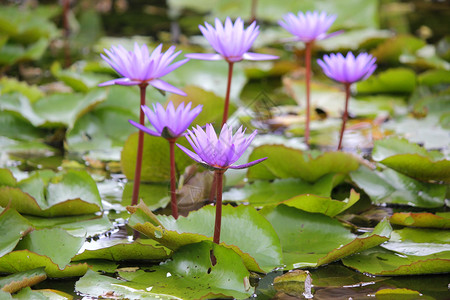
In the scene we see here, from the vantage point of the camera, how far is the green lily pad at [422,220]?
1417 mm

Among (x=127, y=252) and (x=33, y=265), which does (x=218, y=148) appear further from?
(x=33, y=265)

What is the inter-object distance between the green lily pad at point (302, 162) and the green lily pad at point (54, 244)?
0.67 metres

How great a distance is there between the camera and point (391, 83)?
2.76 metres

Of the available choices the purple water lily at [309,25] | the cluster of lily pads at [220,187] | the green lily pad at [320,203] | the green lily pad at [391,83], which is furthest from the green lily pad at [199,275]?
the green lily pad at [391,83]

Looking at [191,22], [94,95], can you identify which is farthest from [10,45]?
[191,22]

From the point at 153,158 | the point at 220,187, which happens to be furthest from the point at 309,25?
the point at 220,187

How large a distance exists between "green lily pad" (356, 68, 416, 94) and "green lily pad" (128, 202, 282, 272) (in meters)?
1.68

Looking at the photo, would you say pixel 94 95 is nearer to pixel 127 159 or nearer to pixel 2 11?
pixel 127 159

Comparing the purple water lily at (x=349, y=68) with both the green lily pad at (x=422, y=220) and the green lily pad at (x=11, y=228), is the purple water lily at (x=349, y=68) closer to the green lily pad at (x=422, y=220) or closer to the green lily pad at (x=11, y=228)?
the green lily pad at (x=422, y=220)

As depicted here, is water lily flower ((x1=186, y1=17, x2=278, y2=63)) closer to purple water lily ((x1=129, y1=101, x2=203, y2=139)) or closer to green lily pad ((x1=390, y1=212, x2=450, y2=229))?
purple water lily ((x1=129, y1=101, x2=203, y2=139))

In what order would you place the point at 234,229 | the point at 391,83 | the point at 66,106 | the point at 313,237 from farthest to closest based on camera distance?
1. the point at 391,83
2. the point at 66,106
3. the point at 313,237
4. the point at 234,229

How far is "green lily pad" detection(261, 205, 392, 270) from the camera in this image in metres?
1.28

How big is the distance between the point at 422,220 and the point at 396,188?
0.86 ft

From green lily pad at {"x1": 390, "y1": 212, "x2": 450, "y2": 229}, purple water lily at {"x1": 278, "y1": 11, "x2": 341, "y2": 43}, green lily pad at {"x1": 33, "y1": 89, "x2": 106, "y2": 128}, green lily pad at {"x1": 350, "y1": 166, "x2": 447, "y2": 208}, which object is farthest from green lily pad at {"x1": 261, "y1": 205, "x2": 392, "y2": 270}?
green lily pad at {"x1": 33, "y1": 89, "x2": 106, "y2": 128}
